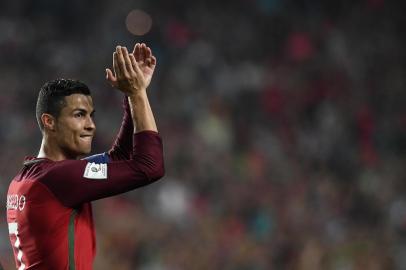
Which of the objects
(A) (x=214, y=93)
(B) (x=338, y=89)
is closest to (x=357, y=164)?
(B) (x=338, y=89)

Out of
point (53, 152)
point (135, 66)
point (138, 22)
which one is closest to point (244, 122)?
point (138, 22)

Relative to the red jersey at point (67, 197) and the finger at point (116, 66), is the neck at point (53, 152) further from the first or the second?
the finger at point (116, 66)

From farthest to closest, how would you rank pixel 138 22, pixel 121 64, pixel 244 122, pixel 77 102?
pixel 138 22 < pixel 244 122 < pixel 77 102 < pixel 121 64

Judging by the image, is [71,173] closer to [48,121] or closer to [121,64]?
[48,121]

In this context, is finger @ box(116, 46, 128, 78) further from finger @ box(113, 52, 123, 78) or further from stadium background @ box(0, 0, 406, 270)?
stadium background @ box(0, 0, 406, 270)

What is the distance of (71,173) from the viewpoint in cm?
279

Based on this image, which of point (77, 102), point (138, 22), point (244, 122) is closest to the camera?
point (77, 102)

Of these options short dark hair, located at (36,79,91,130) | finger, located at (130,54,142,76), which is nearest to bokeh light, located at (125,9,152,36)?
short dark hair, located at (36,79,91,130)

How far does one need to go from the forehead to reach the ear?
0.08m

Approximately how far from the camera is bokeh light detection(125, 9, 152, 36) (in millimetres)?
10697

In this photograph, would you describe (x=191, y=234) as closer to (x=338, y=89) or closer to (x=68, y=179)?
(x=338, y=89)

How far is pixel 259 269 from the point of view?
7.47m

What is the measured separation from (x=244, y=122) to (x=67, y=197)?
6.93 meters

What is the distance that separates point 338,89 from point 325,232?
2.72 m
